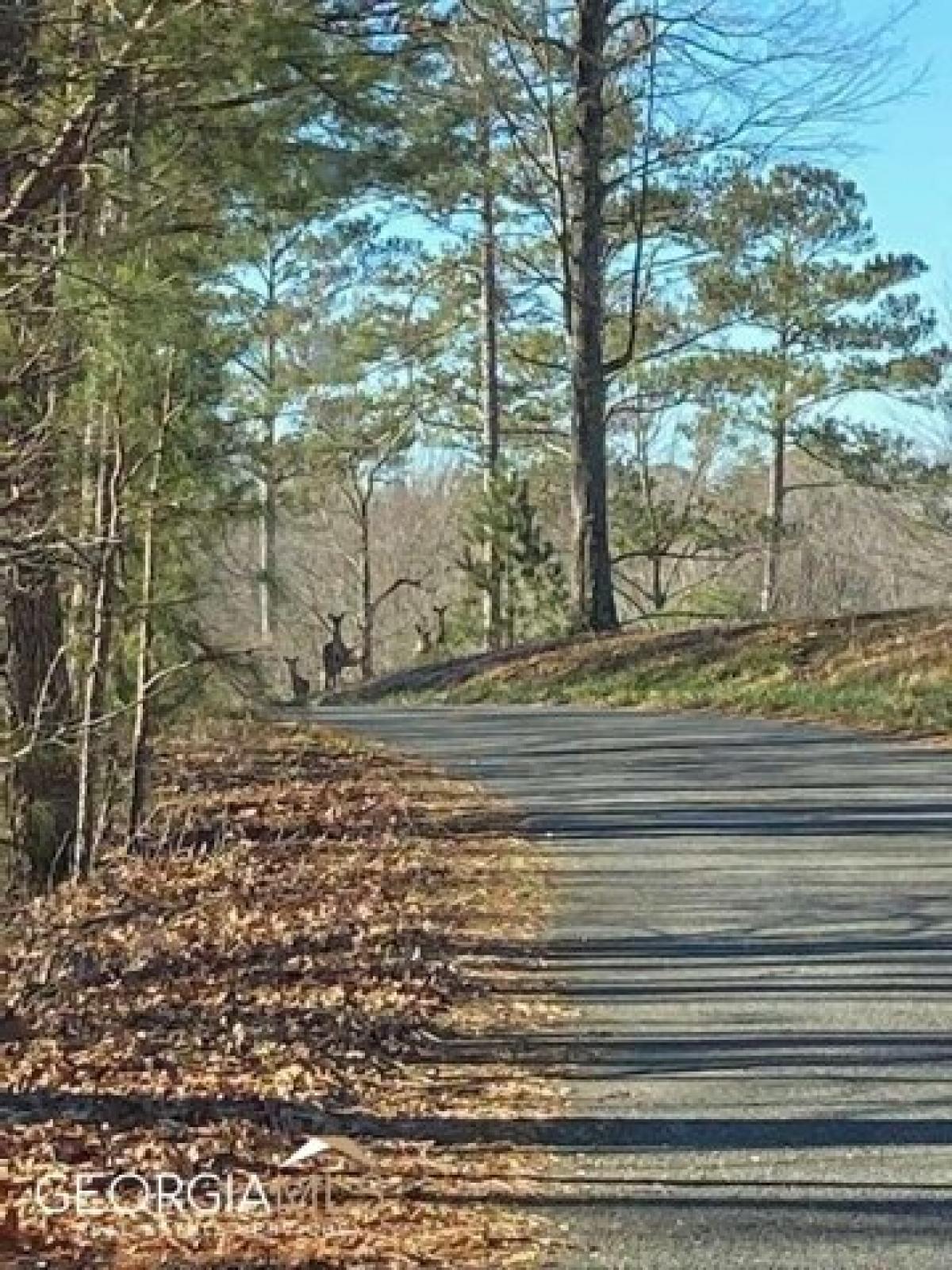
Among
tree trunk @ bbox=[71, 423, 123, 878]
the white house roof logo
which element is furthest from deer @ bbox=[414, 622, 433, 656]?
the white house roof logo

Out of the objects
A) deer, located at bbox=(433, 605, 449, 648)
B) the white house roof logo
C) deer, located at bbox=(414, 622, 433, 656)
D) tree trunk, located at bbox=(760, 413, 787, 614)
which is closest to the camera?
the white house roof logo

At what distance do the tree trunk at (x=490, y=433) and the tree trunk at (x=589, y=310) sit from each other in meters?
4.44

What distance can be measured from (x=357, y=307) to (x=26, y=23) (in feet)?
83.9

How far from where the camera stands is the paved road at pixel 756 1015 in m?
4.47

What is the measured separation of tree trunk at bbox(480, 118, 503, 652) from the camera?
30469 mm

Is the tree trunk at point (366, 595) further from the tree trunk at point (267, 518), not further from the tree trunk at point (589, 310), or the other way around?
the tree trunk at point (267, 518)

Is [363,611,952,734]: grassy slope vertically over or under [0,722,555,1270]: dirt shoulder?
over

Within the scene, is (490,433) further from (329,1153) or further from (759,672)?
(329,1153)

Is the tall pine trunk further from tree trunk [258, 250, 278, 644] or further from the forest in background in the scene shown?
tree trunk [258, 250, 278, 644]

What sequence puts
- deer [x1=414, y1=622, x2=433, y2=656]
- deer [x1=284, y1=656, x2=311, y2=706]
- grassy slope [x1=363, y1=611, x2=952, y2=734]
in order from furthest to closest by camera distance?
deer [x1=414, y1=622, x2=433, y2=656] < deer [x1=284, y1=656, x2=311, y2=706] < grassy slope [x1=363, y1=611, x2=952, y2=734]

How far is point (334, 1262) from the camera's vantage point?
4.26 m

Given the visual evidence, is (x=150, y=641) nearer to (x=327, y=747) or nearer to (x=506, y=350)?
(x=327, y=747)

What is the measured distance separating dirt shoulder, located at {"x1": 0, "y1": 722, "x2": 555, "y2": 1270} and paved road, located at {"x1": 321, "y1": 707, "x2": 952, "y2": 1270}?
10.7 inches

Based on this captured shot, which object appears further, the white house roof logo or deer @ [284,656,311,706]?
deer @ [284,656,311,706]
